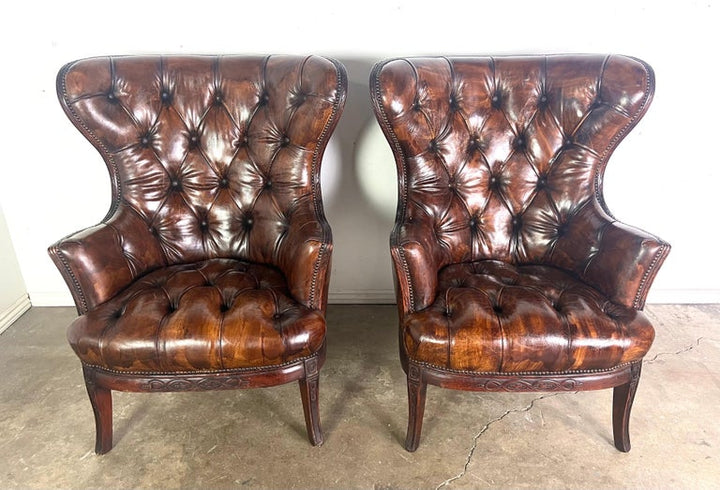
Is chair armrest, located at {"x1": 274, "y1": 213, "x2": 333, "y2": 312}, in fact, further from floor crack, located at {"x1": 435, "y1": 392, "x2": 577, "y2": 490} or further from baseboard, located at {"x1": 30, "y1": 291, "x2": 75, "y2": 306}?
baseboard, located at {"x1": 30, "y1": 291, "x2": 75, "y2": 306}

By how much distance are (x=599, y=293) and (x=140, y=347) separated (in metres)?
1.21

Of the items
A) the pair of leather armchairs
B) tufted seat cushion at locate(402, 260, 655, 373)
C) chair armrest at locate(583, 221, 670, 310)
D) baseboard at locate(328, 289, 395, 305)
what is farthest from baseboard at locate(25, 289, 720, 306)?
chair armrest at locate(583, 221, 670, 310)

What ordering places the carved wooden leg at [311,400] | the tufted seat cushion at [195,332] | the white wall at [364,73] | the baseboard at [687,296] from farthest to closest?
the baseboard at [687,296], the white wall at [364,73], the carved wooden leg at [311,400], the tufted seat cushion at [195,332]

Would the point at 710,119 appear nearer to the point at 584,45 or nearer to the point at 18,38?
the point at 584,45

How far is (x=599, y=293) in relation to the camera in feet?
4.17

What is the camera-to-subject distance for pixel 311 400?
129 centimetres

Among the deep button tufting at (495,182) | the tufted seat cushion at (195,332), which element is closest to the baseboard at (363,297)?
the deep button tufting at (495,182)

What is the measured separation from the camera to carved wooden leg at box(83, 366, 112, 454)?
48.1 inches

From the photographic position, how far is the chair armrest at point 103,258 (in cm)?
119

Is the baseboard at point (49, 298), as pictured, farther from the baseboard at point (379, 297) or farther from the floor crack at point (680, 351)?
the floor crack at point (680, 351)

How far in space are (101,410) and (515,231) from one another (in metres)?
1.37

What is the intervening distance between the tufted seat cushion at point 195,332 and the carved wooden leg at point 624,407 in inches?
32.8

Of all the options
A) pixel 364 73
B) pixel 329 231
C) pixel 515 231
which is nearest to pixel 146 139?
pixel 329 231

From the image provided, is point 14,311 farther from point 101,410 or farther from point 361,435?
point 361,435
